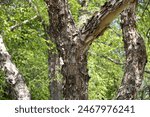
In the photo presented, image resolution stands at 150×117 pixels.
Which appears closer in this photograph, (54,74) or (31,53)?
(54,74)

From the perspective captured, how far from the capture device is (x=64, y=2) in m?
5.59

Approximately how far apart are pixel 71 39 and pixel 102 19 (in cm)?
48

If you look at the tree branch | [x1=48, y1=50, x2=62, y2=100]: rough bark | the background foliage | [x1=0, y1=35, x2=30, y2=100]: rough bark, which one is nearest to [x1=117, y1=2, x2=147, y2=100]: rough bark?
the tree branch

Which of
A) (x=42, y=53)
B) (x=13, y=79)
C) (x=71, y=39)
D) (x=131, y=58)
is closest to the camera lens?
(x=71, y=39)

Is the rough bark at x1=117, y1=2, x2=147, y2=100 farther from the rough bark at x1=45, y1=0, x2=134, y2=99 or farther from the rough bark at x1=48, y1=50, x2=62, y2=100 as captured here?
the rough bark at x1=48, y1=50, x2=62, y2=100

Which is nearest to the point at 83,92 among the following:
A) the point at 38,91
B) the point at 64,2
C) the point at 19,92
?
the point at 64,2

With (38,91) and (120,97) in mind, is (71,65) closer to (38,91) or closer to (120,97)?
(120,97)

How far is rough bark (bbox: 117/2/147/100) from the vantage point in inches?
246

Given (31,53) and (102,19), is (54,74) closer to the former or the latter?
(31,53)

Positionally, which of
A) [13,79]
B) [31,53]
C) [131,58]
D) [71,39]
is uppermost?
[31,53]

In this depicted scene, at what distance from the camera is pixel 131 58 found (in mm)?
6391

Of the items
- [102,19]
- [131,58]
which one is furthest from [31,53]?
[102,19]

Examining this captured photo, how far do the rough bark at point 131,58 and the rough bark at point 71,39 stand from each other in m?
0.88

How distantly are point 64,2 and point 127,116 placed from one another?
167 centimetres
